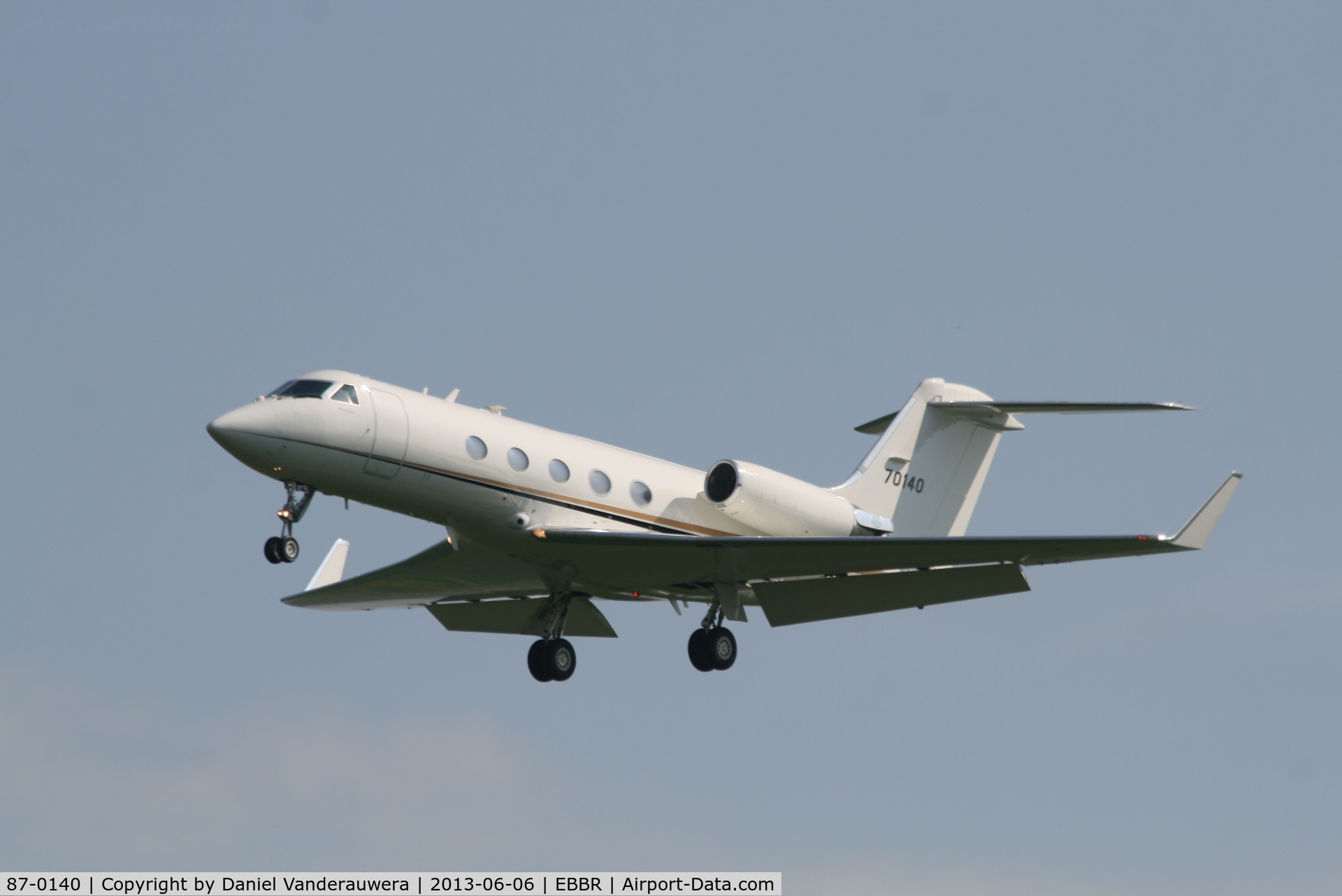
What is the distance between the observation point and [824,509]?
22.3m

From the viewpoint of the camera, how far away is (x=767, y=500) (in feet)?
70.8

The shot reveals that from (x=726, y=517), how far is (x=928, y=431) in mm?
4659

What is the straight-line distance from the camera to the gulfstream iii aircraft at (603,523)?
1886cm

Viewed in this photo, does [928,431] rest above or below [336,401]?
above

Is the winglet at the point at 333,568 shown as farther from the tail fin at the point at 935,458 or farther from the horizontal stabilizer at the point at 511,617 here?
the tail fin at the point at 935,458

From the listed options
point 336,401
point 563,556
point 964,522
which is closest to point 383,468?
point 336,401

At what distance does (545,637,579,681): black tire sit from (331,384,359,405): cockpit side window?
496cm

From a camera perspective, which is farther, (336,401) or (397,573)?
(397,573)

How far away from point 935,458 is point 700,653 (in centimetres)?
548

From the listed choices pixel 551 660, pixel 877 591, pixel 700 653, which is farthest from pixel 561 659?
pixel 877 591

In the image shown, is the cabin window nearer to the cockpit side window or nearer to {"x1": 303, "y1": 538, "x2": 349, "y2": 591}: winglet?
the cockpit side window

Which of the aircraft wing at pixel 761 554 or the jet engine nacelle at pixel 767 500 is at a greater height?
the jet engine nacelle at pixel 767 500

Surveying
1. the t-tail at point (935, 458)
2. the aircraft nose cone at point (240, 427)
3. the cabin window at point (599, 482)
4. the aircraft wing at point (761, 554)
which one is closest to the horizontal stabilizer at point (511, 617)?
the aircraft wing at point (761, 554)

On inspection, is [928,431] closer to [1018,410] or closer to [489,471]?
[1018,410]
